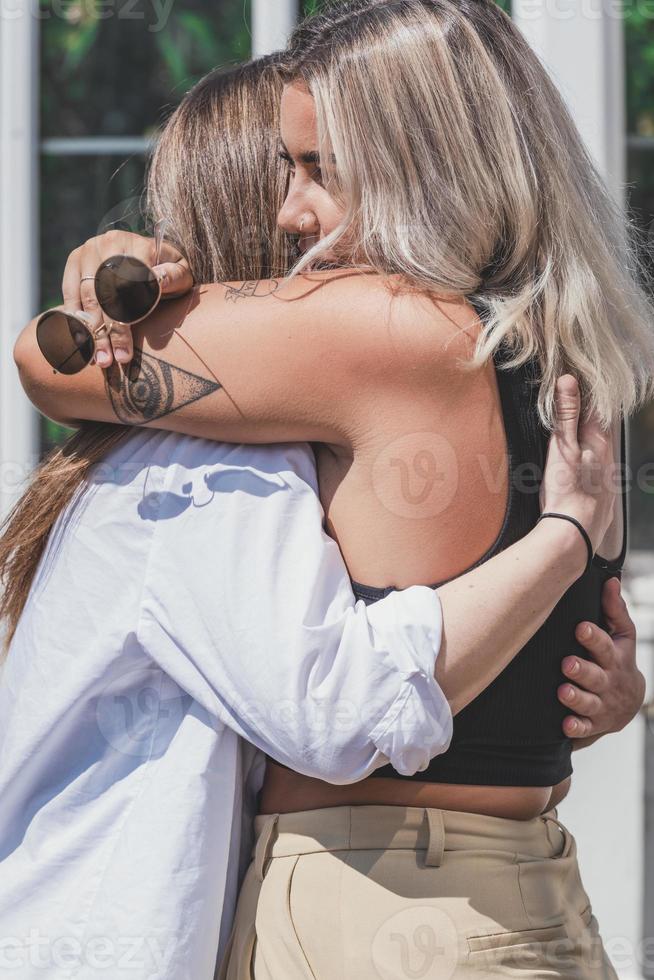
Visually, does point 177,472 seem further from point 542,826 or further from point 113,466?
point 542,826

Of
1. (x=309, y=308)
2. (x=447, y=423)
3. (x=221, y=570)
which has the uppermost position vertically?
(x=309, y=308)

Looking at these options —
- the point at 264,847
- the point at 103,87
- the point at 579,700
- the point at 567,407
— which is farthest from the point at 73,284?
the point at 103,87

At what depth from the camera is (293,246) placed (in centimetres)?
153

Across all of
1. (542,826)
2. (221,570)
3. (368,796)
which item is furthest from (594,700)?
(221,570)

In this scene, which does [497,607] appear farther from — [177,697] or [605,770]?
[605,770]

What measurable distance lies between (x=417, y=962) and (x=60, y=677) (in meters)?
0.55

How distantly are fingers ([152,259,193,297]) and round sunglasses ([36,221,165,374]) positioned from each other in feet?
0.09

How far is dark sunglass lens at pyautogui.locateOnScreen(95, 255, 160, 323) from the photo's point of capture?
125 cm

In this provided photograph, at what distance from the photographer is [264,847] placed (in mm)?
1349

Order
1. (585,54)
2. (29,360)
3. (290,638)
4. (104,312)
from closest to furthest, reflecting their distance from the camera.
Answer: (290,638) → (104,312) → (29,360) → (585,54)

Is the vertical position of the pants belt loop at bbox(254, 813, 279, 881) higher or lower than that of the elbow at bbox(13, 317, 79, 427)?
lower

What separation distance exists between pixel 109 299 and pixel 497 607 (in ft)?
1.94

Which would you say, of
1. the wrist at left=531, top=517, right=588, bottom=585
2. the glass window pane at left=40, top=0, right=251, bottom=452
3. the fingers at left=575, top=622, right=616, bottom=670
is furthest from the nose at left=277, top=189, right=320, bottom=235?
the glass window pane at left=40, top=0, right=251, bottom=452

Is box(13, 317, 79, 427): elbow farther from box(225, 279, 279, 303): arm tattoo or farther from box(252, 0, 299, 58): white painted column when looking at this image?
box(252, 0, 299, 58): white painted column
